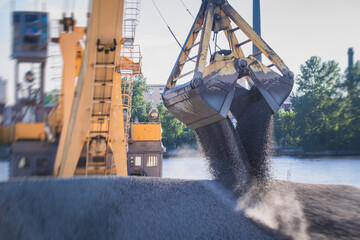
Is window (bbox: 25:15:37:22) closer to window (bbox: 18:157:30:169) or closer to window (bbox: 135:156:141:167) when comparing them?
window (bbox: 18:157:30:169)

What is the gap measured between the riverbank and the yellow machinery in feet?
2.57

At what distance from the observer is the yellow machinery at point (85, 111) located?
4.23 m

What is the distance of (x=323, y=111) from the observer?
9.88 m

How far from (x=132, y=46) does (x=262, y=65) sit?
316cm

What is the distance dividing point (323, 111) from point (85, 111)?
7477mm

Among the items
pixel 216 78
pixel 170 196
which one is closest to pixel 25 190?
pixel 170 196

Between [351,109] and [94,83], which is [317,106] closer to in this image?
[351,109]

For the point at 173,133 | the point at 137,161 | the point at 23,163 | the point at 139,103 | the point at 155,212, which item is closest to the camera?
the point at 155,212

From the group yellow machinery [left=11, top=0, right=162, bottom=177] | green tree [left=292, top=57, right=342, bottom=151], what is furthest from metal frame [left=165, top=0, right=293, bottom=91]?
green tree [left=292, top=57, right=342, bottom=151]

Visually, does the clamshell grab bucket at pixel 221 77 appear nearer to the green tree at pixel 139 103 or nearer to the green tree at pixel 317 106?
the green tree at pixel 317 106

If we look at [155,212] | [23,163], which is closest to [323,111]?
[155,212]

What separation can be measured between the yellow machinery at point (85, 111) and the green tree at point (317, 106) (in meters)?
5.83

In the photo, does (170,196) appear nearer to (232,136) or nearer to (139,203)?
(139,203)

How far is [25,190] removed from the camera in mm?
3342
